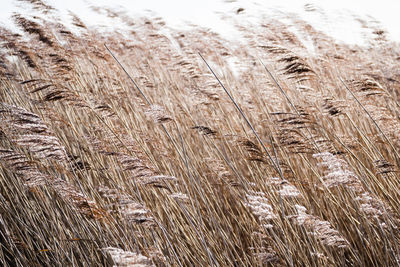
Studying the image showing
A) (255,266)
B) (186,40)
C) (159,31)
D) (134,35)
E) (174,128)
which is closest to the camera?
(255,266)

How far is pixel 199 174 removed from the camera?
2318 mm

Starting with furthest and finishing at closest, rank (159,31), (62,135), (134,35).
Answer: (134,35)
(159,31)
(62,135)

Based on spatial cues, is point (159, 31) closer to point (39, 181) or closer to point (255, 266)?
point (39, 181)

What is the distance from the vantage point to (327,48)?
4.05 meters

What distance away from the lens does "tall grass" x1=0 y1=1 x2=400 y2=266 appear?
1.45m

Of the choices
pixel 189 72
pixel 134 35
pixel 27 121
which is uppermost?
pixel 27 121

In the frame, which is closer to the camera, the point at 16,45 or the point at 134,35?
the point at 16,45

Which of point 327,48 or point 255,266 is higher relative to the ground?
point 327,48

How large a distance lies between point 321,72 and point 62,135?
3649 mm

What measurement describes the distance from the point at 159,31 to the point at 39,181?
2.89 meters

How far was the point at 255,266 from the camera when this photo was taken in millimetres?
1664

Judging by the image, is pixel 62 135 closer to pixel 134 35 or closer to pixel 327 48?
pixel 134 35

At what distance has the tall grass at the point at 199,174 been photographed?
1448 mm

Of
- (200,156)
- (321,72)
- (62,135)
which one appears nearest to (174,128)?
(200,156)
